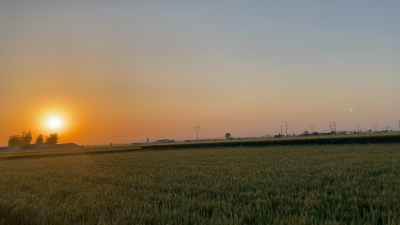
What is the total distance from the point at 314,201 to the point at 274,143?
58016mm

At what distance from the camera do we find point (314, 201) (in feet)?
23.3

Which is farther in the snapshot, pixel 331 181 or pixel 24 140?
pixel 24 140

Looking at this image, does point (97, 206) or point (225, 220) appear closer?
point (225, 220)

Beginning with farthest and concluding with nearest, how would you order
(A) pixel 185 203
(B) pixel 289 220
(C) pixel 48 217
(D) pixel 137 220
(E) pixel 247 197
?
(E) pixel 247 197
(A) pixel 185 203
(C) pixel 48 217
(D) pixel 137 220
(B) pixel 289 220

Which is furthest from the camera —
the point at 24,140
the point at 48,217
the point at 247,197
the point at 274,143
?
the point at 24,140

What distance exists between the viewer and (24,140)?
188750 millimetres

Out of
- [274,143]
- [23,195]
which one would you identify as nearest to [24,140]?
[274,143]

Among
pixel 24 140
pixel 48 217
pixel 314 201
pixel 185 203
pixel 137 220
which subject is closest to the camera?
pixel 137 220

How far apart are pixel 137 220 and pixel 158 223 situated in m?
0.57

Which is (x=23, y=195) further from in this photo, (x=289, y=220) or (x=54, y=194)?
(x=289, y=220)

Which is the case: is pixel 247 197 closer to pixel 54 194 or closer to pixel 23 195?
pixel 54 194

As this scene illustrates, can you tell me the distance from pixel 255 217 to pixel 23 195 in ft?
30.2

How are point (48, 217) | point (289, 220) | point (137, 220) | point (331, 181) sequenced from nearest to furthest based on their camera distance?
point (289, 220), point (137, 220), point (48, 217), point (331, 181)

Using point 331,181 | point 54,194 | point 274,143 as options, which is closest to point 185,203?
point 54,194
